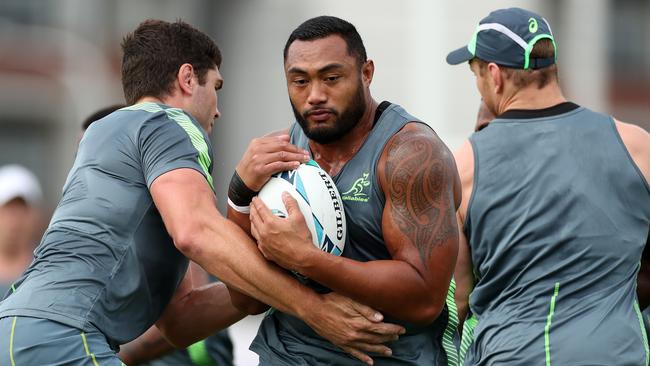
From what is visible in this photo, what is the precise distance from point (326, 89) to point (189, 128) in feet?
2.17

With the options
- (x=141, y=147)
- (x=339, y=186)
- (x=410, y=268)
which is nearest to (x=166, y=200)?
(x=141, y=147)

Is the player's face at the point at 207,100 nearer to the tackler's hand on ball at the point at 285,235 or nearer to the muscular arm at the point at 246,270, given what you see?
the muscular arm at the point at 246,270

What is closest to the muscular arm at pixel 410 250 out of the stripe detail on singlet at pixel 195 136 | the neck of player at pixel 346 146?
the neck of player at pixel 346 146

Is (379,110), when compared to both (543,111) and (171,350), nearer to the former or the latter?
(543,111)

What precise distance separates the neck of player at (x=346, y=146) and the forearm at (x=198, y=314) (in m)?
1.01

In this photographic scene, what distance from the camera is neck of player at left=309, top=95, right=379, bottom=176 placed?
516 centimetres

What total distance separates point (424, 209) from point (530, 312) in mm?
960

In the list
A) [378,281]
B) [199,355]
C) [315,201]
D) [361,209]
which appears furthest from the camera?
[199,355]

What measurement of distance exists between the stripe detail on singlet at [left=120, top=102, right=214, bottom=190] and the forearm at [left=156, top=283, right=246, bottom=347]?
83 cm

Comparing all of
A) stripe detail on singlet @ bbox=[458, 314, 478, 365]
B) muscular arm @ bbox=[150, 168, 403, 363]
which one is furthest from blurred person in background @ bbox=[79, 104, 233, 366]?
muscular arm @ bbox=[150, 168, 403, 363]

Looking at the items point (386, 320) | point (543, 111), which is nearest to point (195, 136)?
point (386, 320)

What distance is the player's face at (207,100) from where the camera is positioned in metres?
5.66

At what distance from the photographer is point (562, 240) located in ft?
17.7

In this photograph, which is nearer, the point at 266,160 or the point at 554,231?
the point at 266,160
